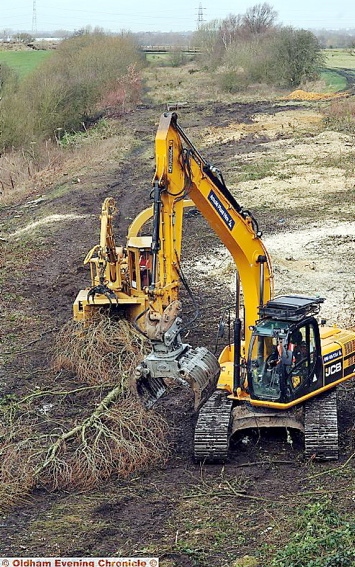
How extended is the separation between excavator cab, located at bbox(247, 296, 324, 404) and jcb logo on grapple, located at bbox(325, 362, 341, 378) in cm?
17

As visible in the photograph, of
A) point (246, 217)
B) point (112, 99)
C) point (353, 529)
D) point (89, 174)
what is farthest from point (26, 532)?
point (112, 99)

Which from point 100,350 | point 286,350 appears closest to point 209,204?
point 286,350

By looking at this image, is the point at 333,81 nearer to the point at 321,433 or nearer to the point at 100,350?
the point at 100,350

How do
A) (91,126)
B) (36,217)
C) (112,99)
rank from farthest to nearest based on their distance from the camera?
(112,99), (91,126), (36,217)

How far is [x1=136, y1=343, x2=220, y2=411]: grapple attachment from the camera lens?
1029 cm

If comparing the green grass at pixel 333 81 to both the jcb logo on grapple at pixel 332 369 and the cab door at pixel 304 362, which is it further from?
the cab door at pixel 304 362

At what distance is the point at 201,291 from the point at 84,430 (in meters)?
8.22

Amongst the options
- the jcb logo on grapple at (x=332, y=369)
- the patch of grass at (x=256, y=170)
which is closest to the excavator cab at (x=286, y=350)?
the jcb logo on grapple at (x=332, y=369)

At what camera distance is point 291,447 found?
37.6 feet

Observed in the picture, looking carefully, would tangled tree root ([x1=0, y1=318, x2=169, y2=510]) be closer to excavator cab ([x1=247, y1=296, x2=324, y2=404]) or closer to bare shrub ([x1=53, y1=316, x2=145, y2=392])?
bare shrub ([x1=53, y1=316, x2=145, y2=392])

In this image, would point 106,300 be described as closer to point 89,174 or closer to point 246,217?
point 246,217

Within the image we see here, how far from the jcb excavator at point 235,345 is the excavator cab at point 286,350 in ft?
0.04

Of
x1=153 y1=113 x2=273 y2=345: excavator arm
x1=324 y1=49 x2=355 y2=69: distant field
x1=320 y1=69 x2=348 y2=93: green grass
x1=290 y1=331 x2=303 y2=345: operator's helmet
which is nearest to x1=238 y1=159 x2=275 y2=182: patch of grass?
x1=153 y1=113 x2=273 y2=345: excavator arm

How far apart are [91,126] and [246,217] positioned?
33.8 meters
